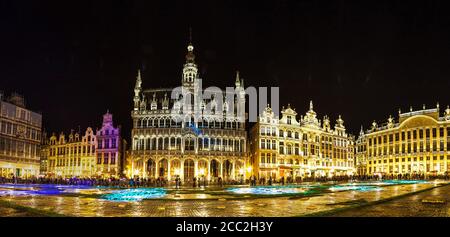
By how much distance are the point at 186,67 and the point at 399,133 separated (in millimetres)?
56498

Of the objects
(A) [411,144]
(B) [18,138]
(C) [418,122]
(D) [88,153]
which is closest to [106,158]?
(D) [88,153]

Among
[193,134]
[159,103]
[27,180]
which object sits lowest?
[27,180]

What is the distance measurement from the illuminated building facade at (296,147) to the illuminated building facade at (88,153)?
28282mm

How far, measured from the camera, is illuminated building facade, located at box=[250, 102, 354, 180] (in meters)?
82.3

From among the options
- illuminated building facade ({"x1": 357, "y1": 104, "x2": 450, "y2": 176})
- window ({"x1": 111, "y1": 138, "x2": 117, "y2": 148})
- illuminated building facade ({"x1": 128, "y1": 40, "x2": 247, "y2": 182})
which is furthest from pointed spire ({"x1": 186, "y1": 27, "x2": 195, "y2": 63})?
illuminated building facade ({"x1": 357, "y1": 104, "x2": 450, "y2": 176})

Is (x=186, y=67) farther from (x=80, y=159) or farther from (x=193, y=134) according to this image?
(x=80, y=159)

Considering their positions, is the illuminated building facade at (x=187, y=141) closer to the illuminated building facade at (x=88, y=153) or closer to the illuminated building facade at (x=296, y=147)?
the illuminated building facade at (x=296, y=147)

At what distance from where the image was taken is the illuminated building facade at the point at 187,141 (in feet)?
250

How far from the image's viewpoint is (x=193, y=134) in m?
77.5

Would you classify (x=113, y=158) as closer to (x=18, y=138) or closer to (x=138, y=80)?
(x=138, y=80)

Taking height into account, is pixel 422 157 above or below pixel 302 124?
below

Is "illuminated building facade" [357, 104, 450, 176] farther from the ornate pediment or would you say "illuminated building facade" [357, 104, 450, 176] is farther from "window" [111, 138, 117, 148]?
"window" [111, 138, 117, 148]

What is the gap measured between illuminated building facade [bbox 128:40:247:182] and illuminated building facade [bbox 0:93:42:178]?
70.5 ft
